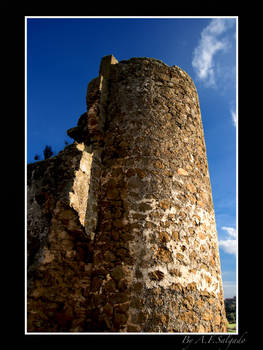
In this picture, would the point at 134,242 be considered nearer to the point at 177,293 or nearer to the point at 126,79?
the point at 177,293

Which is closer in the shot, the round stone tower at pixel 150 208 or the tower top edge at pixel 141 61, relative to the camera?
the round stone tower at pixel 150 208

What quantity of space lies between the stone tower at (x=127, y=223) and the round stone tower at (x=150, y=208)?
1 centimetres

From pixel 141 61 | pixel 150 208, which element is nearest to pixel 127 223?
pixel 150 208

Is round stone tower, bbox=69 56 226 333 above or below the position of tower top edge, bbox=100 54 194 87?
below

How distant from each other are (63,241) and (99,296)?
734 millimetres

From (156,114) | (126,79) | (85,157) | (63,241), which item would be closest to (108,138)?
(85,157)

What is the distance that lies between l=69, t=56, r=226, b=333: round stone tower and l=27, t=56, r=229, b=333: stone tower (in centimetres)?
1

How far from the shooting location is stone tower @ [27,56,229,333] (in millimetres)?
3010

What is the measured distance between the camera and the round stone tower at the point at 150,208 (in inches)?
118

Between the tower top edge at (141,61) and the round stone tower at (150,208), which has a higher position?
the tower top edge at (141,61)

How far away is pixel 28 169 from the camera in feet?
13.1

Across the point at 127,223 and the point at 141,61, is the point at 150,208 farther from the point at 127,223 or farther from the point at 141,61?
the point at 141,61

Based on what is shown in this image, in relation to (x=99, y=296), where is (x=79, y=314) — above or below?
below

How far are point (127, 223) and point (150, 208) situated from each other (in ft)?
1.11
